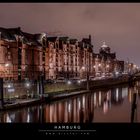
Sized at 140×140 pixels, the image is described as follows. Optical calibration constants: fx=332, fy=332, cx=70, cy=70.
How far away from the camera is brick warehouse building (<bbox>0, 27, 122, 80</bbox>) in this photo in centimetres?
1332

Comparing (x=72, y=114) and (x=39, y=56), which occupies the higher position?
(x=39, y=56)

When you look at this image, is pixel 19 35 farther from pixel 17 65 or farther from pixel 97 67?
pixel 97 67

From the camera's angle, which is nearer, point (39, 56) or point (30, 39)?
point (30, 39)

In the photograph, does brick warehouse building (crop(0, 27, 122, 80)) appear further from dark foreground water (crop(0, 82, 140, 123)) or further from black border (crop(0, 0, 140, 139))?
black border (crop(0, 0, 140, 139))

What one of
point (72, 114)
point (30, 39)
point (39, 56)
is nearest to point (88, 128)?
point (72, 114)

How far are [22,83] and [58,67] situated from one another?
8466 mm

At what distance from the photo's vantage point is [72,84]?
587 inches

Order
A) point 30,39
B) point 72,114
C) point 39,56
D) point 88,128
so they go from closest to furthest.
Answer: point 88,128 → point 72,114 → point 30,39 → point 39,56

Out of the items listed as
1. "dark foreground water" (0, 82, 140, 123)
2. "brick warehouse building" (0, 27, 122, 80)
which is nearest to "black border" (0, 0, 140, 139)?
"dark foreground water" (0, 82, 140, 123)

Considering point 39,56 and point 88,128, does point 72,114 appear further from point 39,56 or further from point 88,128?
point 39,56

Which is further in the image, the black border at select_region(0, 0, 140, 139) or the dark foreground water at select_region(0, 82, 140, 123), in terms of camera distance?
the dark foreground water at select_region(0, 82, 140, 123)

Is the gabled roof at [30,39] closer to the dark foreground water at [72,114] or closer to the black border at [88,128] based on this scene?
the dark foreground water at [72,114]

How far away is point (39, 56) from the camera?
1692cm

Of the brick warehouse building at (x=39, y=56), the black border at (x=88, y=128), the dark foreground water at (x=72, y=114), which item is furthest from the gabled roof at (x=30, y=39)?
the black border at (x=88, y=128)
